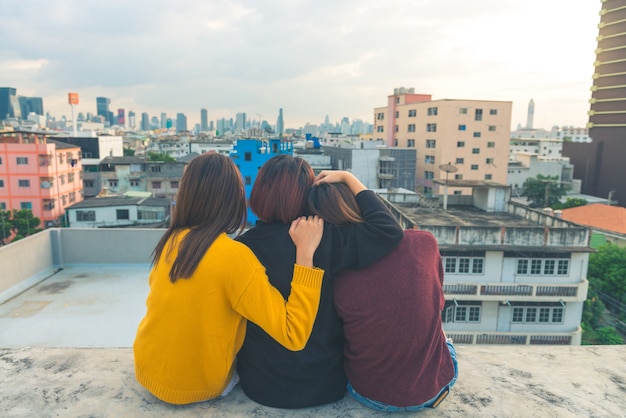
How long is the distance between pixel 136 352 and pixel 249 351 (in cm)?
42

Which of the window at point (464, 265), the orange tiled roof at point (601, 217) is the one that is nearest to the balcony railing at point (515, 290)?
the window at point (464, 265)

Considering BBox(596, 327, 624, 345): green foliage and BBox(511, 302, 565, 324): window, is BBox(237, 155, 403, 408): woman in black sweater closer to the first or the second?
BBox(511, 302, 565, 324): window

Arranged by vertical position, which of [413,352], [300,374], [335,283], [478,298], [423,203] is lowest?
[478,298]

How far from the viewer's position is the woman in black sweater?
57.6 inches

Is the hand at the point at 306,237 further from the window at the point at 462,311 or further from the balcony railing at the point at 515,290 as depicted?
the window at the point at 462,311

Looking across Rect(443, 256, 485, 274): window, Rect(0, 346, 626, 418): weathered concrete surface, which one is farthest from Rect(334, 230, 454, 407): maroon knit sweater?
Rect(443, 256, 485, 274): window

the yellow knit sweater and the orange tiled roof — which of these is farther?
the orange tiled roof

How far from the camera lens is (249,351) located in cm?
160

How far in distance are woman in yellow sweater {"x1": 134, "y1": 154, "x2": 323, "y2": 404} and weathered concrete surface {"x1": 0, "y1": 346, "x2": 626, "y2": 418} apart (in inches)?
5.6

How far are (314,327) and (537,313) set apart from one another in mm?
11208

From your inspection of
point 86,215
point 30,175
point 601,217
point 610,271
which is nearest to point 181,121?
point 30,175

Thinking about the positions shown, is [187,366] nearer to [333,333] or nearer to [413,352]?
[333,333]

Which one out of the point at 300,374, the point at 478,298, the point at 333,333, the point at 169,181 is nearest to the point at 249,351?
the point at 300,374

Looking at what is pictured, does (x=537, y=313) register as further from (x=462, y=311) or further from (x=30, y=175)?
(x=30, y=175)
